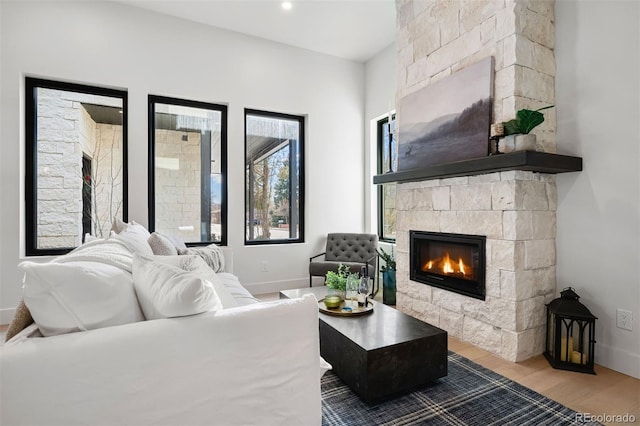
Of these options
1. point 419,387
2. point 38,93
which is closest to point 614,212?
point 419,387

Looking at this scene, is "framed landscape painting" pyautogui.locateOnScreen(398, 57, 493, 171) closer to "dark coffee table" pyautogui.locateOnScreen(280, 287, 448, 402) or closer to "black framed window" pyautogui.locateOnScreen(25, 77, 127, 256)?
"dark coffee table" pyautogui.locateOnScreen(280, 287, 448, 402)

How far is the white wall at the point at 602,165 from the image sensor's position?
7.35ft

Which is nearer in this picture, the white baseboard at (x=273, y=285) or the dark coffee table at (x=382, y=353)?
the dark coffee table at (x=382, y=353)

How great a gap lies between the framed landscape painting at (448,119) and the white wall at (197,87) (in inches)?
63.6

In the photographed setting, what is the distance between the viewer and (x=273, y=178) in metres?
4.79

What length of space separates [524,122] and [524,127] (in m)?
0.04

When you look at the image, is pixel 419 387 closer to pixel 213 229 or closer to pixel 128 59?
pixel 213 229

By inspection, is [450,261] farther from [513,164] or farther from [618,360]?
[618,360]

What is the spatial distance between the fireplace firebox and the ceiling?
8.77ft

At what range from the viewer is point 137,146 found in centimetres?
383

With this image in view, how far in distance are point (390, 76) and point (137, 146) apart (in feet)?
11.2

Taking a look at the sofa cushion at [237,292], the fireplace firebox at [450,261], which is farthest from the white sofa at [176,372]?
the fireplace firebox at [450,261]

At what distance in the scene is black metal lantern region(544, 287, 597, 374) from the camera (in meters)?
2.29

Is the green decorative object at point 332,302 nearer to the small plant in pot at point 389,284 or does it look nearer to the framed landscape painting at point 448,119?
the framed landscape painting at point 448,119
